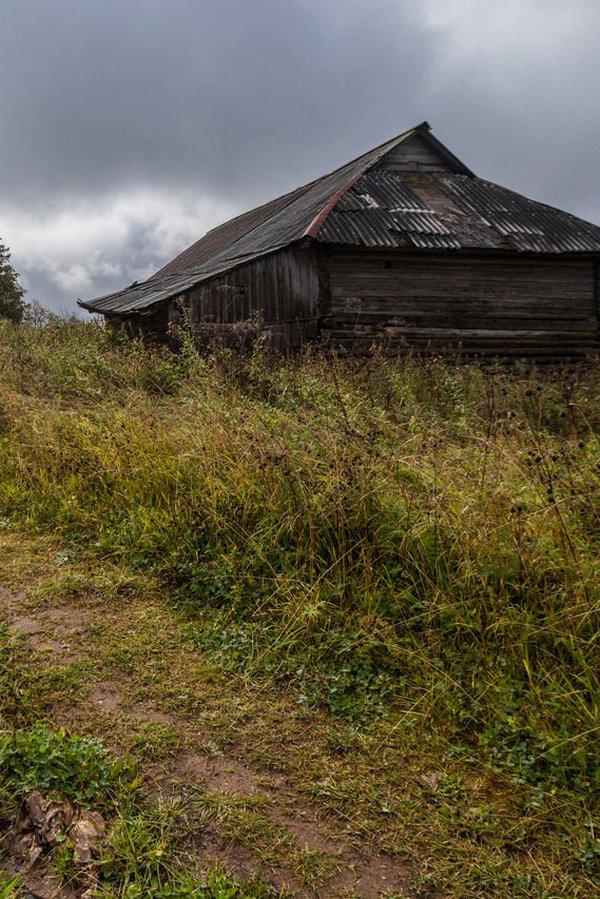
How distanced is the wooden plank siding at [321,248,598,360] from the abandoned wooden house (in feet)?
0.08

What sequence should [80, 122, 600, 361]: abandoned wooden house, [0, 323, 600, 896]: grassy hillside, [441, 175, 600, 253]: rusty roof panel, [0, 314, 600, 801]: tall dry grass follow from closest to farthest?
[0, 323, 600, 896]: grassy hillside < [0, 314, 600, 801]: tall dry grass < [80, 122, 600, 361]: abandoned wooden house < [441, 175, 600, 253]: rusty roof panel

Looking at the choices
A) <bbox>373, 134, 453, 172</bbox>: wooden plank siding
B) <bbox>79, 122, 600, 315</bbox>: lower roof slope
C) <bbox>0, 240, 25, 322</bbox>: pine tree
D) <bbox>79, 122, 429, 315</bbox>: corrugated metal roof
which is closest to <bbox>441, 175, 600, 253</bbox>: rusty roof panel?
<bbox>79, 122, 600, 315</bbox>: lower roof slope

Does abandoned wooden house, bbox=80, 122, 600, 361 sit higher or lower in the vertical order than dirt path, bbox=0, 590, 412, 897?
higher

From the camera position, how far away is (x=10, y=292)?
31.4 meters

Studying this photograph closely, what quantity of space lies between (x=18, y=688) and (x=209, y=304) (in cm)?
1156

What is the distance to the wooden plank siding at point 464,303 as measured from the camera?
12.8 metres

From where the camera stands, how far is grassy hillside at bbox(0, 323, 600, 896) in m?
2.21

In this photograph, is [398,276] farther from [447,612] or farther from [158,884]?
[158,884]

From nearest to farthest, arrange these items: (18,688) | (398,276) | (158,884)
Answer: (158,884)
(18,688)
(398,276)

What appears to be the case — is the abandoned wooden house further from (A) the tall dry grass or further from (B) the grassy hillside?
(B) the grassy hillside

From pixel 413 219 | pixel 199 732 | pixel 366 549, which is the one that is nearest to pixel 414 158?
pixel 413 219

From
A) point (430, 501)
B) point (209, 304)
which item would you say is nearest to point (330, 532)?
point (430, 501)

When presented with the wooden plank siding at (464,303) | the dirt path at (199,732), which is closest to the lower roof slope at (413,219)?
the wooden plank siding at (464,303)

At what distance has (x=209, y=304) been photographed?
1327 centimetres
